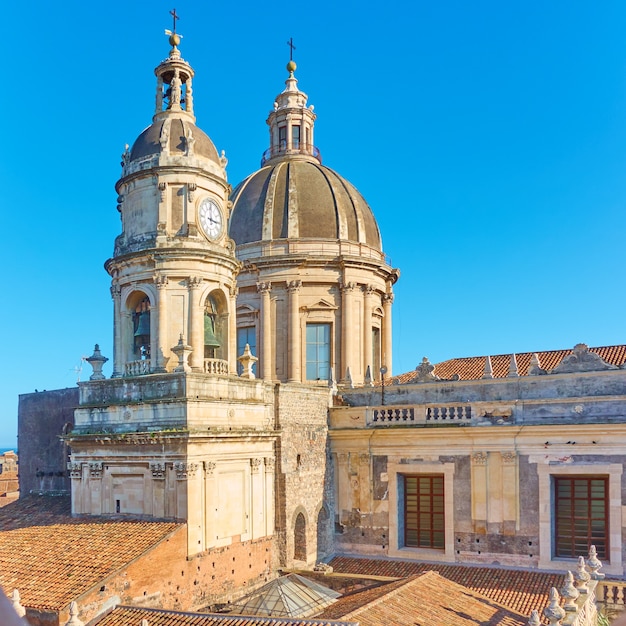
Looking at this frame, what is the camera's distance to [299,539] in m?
25.8

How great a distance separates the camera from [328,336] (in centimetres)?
3419

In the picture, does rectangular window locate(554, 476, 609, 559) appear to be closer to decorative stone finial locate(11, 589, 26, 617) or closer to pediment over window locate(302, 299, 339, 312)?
pediment over window locate(302, 299, 339, 312)

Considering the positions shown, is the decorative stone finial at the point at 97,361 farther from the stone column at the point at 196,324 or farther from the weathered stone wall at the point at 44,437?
the weathered stone wall at the point at 44,437

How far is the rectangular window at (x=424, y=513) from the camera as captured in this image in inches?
1035

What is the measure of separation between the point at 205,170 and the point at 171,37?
480 centimetres

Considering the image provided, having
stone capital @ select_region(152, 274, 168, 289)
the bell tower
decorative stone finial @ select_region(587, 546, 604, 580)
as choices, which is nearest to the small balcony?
the bell tower

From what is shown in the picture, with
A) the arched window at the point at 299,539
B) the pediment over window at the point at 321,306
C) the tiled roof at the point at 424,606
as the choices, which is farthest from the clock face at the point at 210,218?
the tiled roof at the point at 424,606

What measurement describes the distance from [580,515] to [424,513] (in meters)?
5.33

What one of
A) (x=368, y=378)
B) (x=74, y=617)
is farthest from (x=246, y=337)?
(x=74, y=617)

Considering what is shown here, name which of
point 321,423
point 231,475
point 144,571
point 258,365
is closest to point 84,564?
point 144,571

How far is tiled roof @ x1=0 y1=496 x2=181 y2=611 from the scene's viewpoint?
59.8ft

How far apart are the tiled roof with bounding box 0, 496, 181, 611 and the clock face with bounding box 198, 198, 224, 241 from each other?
9.57 m

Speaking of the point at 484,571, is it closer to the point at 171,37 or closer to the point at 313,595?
the point at 313,595

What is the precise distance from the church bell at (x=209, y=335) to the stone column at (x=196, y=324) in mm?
942
